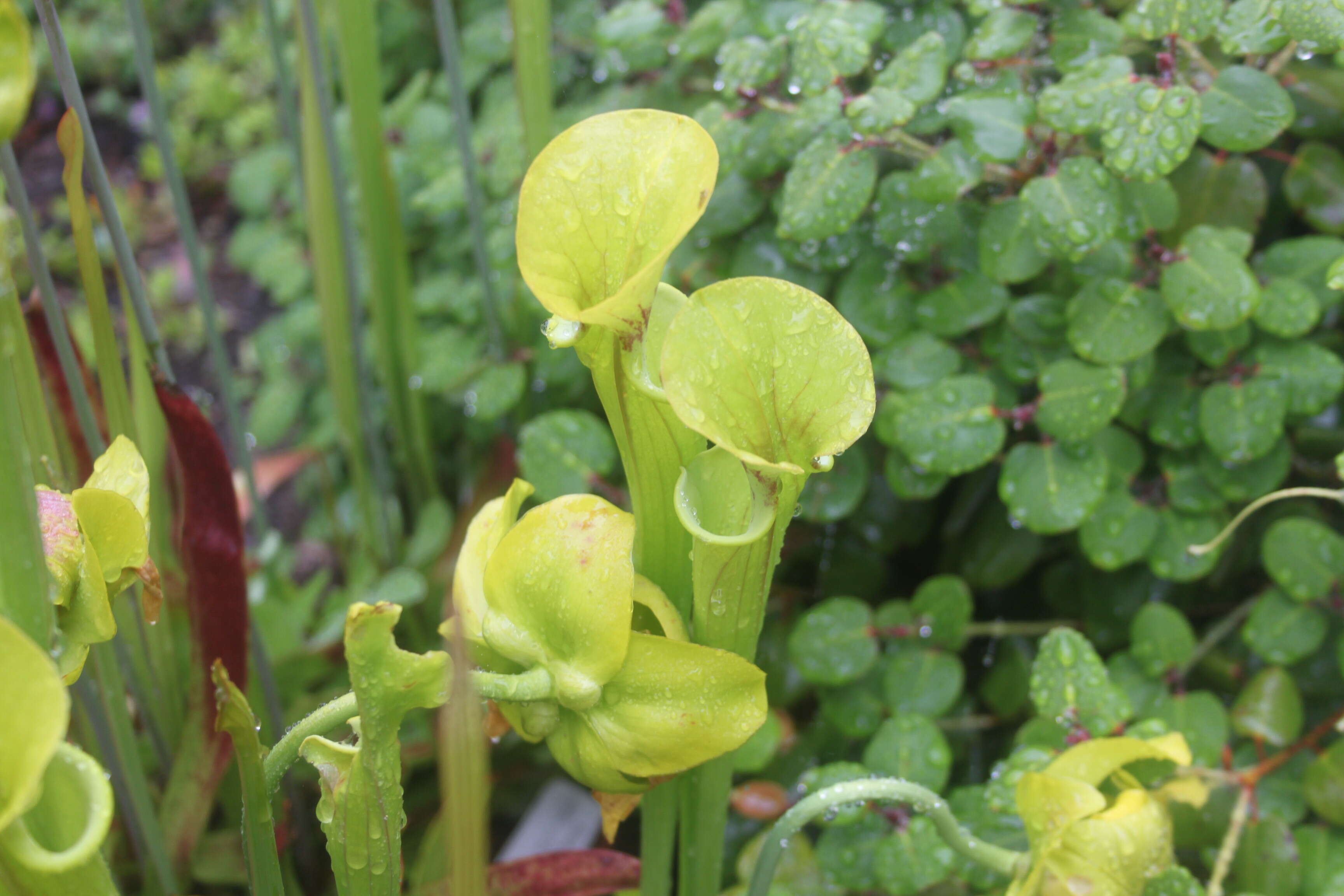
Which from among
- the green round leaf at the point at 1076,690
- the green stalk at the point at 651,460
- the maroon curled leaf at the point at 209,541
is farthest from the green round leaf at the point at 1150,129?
the maroon curled leaf at the point at 209,541

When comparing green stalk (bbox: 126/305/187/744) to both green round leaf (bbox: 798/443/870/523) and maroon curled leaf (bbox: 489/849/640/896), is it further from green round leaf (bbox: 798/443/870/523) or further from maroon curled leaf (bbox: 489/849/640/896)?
green round leaf (bbox: 798/443/870/523)

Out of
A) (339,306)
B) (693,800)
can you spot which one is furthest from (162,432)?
(693,800)

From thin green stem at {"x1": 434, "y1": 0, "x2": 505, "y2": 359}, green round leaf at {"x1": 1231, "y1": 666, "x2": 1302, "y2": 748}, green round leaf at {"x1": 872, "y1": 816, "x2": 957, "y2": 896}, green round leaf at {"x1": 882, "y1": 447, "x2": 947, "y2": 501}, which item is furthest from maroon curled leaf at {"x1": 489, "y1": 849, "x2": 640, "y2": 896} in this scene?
thin green stem at {"x1": 434, "y1": 0, "x2": 505, "y2": 359}

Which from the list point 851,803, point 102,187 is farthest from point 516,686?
point 102,187

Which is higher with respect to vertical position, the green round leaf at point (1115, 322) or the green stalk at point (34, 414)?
the green stalk at point (34, 414)

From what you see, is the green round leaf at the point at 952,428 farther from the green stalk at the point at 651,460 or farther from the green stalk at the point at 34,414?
the green stalk at the point at 34,414
